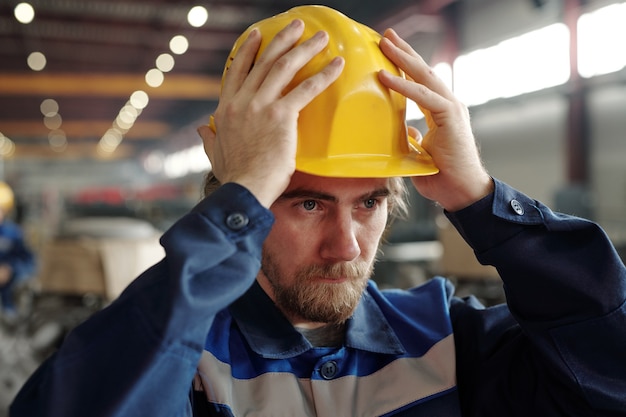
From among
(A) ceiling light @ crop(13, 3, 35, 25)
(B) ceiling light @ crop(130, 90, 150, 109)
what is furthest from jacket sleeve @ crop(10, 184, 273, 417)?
(B) ceiling light @ crop(130, 90, 150, 109)

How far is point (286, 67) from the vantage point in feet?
3.60

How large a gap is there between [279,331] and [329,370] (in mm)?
132

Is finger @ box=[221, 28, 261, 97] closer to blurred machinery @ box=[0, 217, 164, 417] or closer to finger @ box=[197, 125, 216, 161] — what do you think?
finger @ box=[197, 125, 216, 161]

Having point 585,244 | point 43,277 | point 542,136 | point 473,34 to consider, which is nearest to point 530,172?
point 542,136

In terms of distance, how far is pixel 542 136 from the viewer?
31.2 feet

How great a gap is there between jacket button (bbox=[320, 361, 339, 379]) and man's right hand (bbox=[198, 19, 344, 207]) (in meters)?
0.41

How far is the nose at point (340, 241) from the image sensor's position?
47.6 inches

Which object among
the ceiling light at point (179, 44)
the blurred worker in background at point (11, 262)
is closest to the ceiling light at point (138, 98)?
the ceiling light at point (179, 44)

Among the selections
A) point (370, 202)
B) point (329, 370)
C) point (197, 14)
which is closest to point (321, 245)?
point (370, 202)

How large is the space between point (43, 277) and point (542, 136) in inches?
307

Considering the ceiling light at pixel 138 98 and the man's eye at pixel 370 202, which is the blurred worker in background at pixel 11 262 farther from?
the ceiling light at pixel 138 98

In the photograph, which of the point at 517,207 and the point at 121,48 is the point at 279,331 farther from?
the point at 121,48

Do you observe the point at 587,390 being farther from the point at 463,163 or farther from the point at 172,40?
the point at 172,40

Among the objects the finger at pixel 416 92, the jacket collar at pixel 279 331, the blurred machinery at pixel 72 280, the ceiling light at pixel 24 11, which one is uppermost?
the ceiling light at pixel 24 11
